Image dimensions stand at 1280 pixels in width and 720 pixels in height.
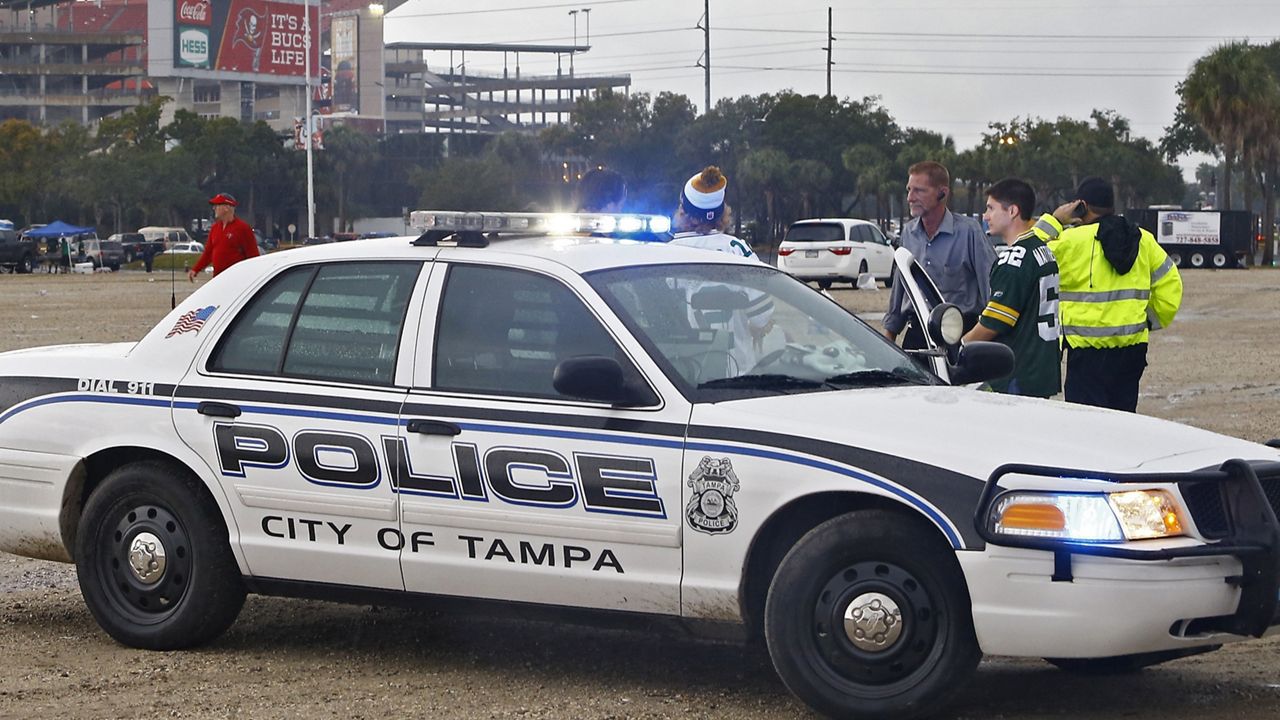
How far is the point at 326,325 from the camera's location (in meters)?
6.28

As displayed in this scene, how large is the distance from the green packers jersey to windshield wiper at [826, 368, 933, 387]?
1586mm

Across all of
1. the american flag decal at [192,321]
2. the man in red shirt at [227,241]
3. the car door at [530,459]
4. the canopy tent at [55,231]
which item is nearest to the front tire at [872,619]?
the car door at [530,459]

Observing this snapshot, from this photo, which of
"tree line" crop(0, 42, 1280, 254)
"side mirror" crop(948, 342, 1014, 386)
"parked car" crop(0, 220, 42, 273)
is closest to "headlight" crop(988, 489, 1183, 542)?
"side mirror" crop(948, 342, 1014, 386)

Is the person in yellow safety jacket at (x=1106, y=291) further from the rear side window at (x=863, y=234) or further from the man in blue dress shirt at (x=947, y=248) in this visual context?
the rear side window at (x=863, y=234)

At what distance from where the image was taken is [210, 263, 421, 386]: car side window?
6.12 m

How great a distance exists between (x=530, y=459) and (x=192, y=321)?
1.56 m

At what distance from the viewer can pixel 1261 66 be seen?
250 feet

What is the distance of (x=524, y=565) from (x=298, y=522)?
86 centimetres

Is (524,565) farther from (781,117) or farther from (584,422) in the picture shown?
(781,117)

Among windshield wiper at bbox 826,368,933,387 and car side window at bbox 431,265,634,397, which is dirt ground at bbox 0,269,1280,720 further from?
windshield wiper at bbox 826,368,933,387

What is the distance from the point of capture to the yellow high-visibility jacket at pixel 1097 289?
803cm

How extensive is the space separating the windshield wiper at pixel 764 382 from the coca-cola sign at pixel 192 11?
131m

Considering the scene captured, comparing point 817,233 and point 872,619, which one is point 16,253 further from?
point 872,619

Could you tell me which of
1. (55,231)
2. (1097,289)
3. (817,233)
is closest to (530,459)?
(1097,289)
